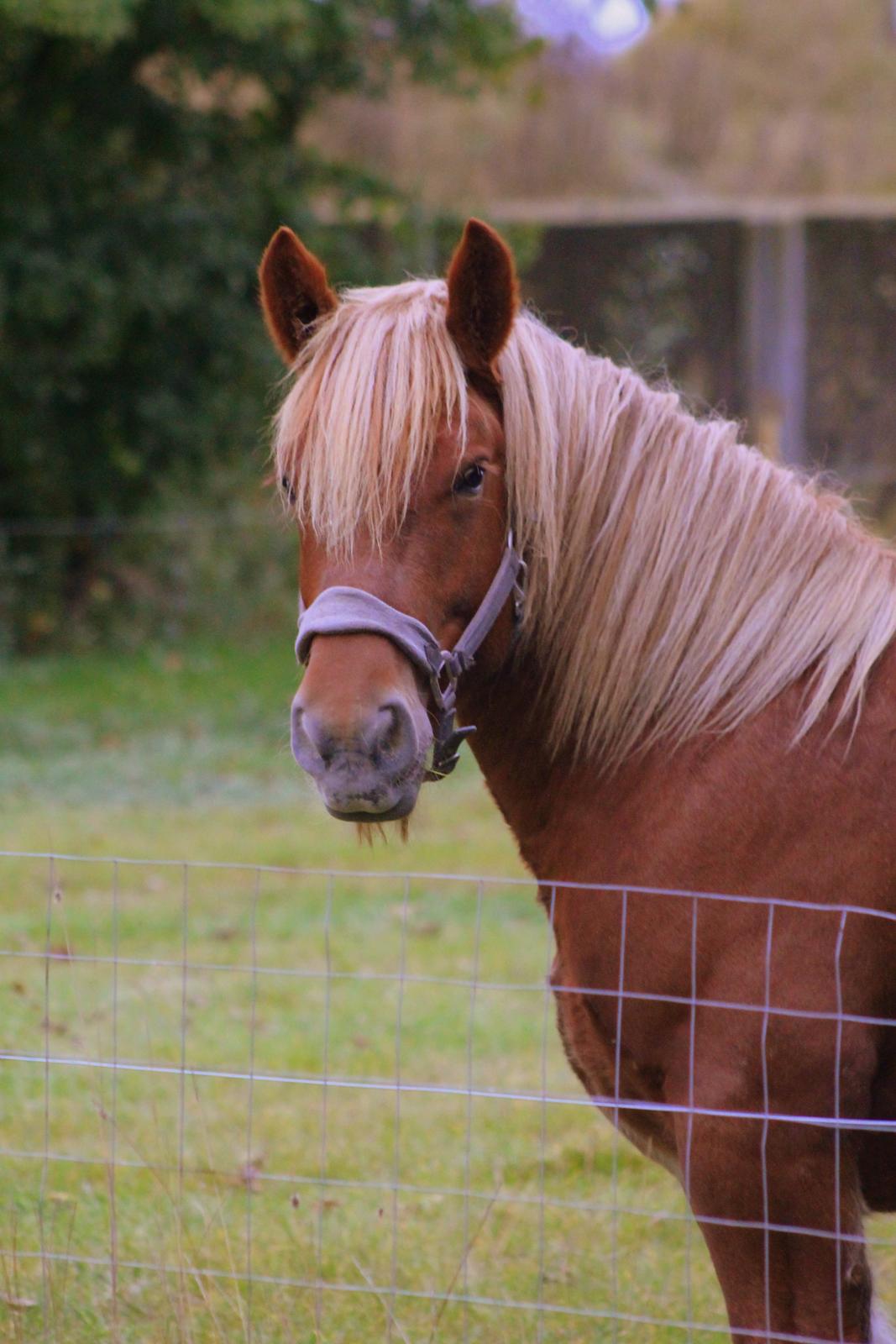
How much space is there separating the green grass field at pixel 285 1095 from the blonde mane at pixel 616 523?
502 mm

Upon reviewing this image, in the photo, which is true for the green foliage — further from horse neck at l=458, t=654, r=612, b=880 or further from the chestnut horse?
horse neck at l=458, t=654, r=612, b=880

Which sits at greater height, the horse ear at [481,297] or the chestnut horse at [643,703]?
the horse ear at [481,297]

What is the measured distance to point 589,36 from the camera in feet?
62.8

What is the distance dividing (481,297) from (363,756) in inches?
30.3

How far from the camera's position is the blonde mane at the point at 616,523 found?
215 centimetres

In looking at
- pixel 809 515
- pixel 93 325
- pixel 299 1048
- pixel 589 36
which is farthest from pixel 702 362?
pixel 809 515

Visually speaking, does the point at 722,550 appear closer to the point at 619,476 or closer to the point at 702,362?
the point at 619,476

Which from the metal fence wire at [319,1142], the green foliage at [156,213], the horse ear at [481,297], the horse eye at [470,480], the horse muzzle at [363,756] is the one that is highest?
the green foliage at [156,213]

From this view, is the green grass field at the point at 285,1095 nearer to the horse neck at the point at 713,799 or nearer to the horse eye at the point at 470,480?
the horse neck at the point at 713,799

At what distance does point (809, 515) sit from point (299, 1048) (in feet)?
9.93

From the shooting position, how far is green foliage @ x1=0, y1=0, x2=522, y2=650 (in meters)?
9.88

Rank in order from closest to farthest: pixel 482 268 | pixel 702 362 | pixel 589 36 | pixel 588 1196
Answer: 1. pixel 482 268
2. pixel 588 1196
3. pixel 702 362
4. pixel 589 36

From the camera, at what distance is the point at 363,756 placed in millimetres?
1973

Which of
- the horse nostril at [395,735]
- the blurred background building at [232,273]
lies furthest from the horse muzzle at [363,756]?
the blurred background building at [232,273]
